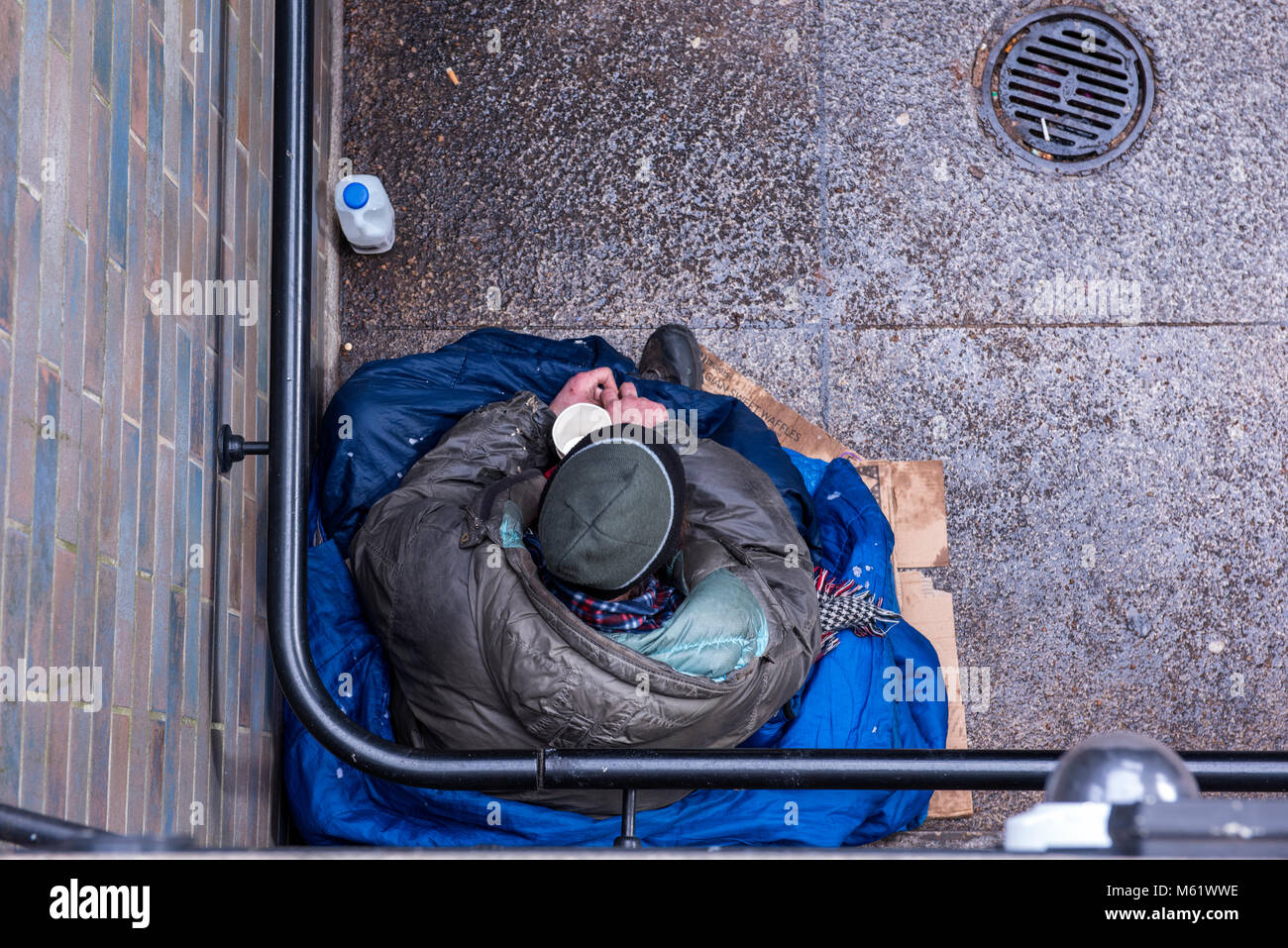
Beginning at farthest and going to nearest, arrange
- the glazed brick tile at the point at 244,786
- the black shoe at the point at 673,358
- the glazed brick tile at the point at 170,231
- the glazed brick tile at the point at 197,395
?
1. the black shoe at the point at 673,358
2. the glazed brick tile at the point at 244,786
3. the glazed brick tile at the point at 197,395
4. the glazed brick tile at the point at 170,231

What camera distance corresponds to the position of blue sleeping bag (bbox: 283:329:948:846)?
6.23ft

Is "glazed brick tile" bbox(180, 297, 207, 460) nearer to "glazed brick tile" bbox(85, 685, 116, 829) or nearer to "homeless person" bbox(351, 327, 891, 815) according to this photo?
"homeless person" bbox(351, 327, 891, 815)

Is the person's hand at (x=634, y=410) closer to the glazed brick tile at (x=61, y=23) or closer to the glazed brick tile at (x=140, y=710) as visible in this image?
the glazed brick tile at (x=140, y=710)

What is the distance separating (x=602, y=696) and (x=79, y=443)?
2.36ft

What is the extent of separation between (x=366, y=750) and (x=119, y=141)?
80 centimetres

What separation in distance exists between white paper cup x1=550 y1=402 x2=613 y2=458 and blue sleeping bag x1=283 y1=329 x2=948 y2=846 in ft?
0.60

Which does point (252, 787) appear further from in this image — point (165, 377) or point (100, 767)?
point (165, 377)

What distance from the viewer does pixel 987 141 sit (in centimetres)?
255

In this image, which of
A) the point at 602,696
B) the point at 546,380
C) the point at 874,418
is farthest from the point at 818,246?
the point at 602,696

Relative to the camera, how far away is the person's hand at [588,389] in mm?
2182

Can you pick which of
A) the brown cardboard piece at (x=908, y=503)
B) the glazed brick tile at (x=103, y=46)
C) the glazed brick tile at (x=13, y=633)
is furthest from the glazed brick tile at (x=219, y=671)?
the brown cardboard piece at (x=908, y=503)

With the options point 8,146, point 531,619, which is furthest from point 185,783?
point 8,146

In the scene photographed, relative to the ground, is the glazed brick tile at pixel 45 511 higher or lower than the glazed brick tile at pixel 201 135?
lower

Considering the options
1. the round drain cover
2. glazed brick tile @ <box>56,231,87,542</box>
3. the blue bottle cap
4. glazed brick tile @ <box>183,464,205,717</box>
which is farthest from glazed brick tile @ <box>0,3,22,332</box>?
the round drain cover
